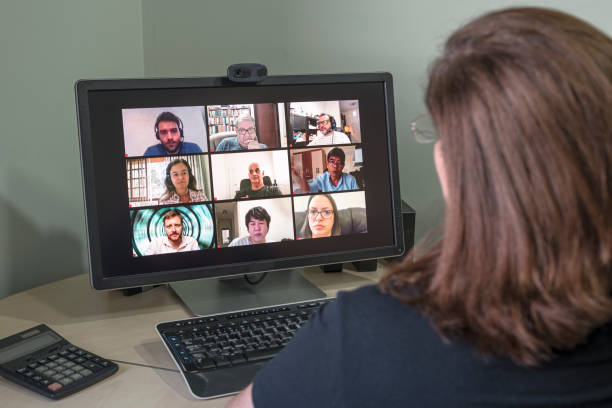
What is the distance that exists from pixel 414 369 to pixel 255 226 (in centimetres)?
62

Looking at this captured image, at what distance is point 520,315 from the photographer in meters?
0.51

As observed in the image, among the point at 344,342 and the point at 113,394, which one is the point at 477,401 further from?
the point at 113,394

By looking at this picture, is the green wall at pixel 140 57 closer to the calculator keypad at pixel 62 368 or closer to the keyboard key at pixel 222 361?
the calculator keypad at pixel 62 368

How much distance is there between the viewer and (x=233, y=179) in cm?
107

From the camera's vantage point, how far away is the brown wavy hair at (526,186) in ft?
1.58

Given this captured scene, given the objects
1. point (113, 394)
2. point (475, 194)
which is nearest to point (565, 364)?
point (475, 194)

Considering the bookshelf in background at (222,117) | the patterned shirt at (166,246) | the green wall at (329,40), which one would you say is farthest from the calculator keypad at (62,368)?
the green wall at (329,40)

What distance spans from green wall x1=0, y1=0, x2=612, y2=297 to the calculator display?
356mm

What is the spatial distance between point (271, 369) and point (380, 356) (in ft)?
0.42

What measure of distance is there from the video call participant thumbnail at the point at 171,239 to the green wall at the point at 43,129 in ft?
1.28

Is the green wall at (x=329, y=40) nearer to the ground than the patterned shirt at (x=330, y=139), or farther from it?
farther from it

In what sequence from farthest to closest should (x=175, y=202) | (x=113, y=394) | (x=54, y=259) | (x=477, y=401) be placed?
(x=54, y=259) → (x=175, y=202) → (x=113, y=394) → (x=477, y=401)

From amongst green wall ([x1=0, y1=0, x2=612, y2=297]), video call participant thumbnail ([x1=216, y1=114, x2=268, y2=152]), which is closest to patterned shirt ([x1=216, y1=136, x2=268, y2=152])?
video call participant thumbnail ([x1=216, y1=114, x2=268, y2=152])

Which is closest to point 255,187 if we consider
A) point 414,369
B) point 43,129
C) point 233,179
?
point 233,179
